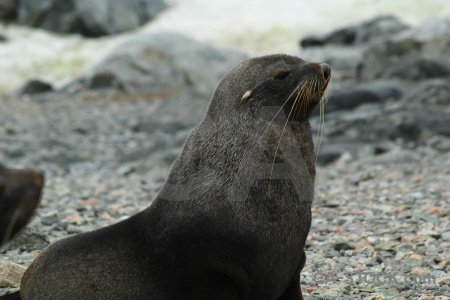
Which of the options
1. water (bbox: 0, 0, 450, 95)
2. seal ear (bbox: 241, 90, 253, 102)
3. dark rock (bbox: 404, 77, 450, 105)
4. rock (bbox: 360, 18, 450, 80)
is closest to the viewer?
seal ear (bbox: 241, 90, 253, 102)

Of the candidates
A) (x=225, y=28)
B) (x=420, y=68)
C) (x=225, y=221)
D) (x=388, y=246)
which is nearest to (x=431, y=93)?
(x=420, y=68)

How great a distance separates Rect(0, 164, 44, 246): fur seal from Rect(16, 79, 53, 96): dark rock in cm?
2034

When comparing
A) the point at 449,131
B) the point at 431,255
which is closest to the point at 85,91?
the point at 449,131

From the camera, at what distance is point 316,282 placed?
589 centimetres

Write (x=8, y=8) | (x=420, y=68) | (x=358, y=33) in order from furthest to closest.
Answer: (x=8, y=8)
(x=358, y=33)
(x=420, y=68)

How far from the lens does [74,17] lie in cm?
3416

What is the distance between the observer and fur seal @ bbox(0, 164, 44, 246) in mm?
4484

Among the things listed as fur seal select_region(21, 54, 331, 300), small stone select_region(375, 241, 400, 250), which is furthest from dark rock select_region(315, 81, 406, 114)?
fur seal select_region(21, 54, 331, 300)

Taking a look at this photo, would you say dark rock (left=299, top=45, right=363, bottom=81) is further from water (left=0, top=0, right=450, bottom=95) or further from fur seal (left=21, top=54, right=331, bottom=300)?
fur seal (left=21, top=54, right=331, bottom=300)

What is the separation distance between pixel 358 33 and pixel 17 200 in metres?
25.8

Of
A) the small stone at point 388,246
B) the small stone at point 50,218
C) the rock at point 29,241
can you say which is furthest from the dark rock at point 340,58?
the rock at point 29,241

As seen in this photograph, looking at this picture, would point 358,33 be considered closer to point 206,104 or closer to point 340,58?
point 340,58

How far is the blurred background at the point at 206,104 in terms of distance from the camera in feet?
23.6

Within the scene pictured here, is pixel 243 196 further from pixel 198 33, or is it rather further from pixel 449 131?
pixel 198 33
